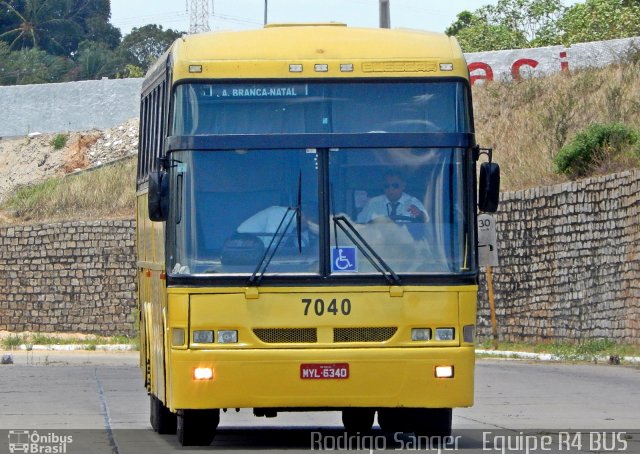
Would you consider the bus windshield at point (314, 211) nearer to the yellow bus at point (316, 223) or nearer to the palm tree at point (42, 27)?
the yellow bus at point (316, 223)

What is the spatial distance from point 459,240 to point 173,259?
224 centimetres

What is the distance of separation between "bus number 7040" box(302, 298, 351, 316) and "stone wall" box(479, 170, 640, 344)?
15.7 metres

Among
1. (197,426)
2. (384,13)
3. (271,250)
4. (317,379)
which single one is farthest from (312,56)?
(384,13)

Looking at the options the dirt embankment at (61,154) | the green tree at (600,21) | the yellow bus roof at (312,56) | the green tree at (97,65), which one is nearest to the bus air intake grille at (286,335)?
the yellow bus roof at (312,56)

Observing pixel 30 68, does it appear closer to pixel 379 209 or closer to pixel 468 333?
pixel 379 209

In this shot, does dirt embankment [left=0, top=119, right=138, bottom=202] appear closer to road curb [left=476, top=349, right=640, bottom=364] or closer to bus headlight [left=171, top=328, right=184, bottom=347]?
road curb [left=476, top=349, right=640, bottom=364]

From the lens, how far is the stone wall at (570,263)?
27.3 m

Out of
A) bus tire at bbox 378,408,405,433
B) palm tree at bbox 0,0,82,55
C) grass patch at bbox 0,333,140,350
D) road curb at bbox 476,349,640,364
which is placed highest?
palm tree at bbox 0,0,82,55

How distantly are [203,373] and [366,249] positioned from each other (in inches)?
62.4

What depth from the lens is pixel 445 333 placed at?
464 inches

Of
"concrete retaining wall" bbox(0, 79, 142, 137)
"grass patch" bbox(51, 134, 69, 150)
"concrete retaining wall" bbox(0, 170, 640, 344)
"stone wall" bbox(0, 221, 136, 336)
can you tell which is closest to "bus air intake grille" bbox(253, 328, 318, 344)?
"concrete retaining wall" bbox(0, 170, 640, 344)

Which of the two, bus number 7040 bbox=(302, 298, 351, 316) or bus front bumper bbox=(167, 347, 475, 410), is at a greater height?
bus number 7040 bbox=(302, 298, 351, 316)

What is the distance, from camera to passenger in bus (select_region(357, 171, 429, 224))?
11.9 m

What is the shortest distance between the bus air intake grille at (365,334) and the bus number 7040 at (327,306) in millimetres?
147
